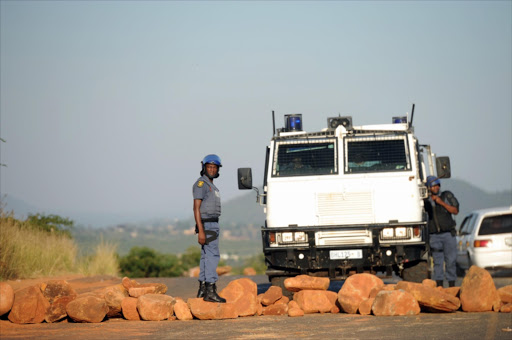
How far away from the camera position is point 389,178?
14234 mm

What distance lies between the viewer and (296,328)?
34.9 ft

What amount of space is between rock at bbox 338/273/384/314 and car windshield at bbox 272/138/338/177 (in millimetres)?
2351

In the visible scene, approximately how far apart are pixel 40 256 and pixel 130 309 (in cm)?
920

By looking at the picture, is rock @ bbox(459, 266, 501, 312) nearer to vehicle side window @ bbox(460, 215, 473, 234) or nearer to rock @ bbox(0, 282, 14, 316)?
rock @ bbox(0, 282, 14, 316)

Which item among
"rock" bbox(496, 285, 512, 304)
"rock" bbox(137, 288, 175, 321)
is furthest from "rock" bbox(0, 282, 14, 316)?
"rock" bbox(496, 285, 512, 304)

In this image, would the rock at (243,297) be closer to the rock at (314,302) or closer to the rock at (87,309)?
the rock at (314,302)

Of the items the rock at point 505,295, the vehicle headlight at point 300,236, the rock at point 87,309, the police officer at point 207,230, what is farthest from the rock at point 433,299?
the rock at point 87,309

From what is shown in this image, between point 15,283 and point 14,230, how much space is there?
8.84 feet

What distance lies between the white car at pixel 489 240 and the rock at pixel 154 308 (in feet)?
30.0

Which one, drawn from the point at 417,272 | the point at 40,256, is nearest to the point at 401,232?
the point at 417,272

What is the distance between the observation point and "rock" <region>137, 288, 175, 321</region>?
1178cm

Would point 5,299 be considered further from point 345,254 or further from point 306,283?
point 345,254

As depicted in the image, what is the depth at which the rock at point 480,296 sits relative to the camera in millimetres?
11781

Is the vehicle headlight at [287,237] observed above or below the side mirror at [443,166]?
below
